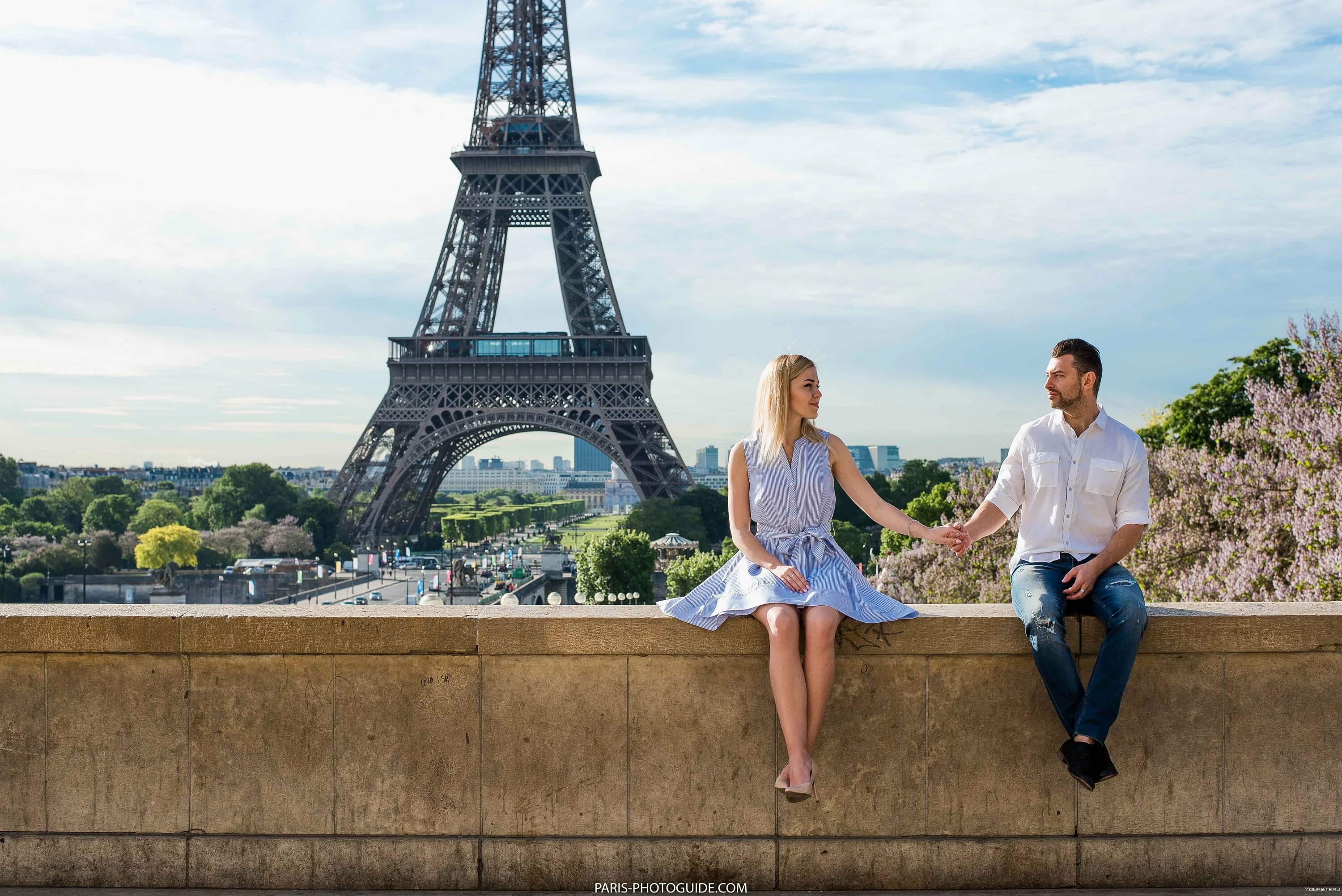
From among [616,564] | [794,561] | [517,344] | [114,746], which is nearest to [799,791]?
[794,561]

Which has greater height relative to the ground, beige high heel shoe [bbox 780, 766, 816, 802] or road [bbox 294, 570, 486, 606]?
beige high heel shoe [bbox 780, 766, 816, 802]

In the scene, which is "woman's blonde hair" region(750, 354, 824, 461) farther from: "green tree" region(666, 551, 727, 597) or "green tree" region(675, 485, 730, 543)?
"green tree" region(675, 485, 730, 543)

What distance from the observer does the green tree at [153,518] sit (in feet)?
265

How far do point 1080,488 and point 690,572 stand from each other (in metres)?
41.1

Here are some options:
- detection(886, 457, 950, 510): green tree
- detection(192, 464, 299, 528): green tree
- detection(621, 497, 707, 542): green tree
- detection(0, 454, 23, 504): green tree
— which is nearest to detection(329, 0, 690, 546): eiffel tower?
detection(621, 497, 707, 542): green tree

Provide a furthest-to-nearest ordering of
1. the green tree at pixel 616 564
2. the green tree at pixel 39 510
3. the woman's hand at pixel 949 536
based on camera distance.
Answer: the green tree at pixel 39 510 < the green tree at pixel 616 564 < the woman's hand at pixel 949 536

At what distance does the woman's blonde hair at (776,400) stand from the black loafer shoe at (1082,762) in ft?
5.65

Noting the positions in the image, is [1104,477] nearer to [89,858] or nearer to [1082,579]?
[1082,579]

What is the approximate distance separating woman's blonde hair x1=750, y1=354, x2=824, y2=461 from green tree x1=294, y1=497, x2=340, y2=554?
70.0 m

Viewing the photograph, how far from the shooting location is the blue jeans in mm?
4590

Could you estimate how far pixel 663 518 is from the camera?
59.4 m

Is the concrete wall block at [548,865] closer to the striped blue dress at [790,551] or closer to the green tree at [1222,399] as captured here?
the striped blue dress at [790,551]

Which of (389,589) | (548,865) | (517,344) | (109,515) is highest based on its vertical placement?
(517,344)

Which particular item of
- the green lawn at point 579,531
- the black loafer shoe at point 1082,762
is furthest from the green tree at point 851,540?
the black loafer shoe at point 1082,762
